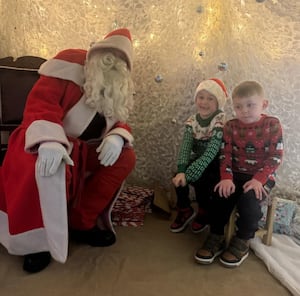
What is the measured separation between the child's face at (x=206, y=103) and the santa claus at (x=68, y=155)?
1.15 feet

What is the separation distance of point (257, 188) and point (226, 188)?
0.41 feet

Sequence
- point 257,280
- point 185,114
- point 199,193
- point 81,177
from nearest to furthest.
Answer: point 257,280, point 81,177, point 199,193, point 185,114

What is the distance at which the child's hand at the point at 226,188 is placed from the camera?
1.50 metres

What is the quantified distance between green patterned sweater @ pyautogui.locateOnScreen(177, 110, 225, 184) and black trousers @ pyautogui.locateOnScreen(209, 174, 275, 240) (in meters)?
0.15

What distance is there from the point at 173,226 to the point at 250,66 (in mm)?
935

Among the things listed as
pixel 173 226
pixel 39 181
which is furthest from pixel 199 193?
pixel 39 181

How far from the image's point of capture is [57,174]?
1.28m

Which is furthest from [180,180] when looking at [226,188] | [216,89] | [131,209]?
[216,89]

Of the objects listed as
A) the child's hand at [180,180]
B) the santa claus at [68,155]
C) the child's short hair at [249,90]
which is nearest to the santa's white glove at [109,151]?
the santa claus at [68,155]

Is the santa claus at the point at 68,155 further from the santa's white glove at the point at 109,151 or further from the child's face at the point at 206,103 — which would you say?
the child's face at the point at 206,103

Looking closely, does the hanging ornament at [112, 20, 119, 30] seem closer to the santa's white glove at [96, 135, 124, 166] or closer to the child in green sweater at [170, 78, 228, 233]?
the child in green sweater at [170, 78, 228, 233]

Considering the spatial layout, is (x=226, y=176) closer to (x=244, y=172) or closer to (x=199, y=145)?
(x=244, y=172)

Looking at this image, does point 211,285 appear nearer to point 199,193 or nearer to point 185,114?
point 199,193

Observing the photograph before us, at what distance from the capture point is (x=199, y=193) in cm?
172
